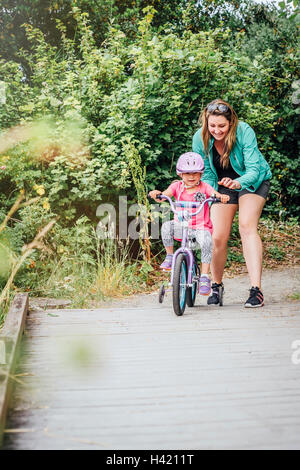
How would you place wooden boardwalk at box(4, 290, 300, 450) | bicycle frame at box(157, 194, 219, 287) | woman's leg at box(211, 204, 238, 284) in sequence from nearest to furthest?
wooden boardwalk at box(4, 290, 300, 450) < bicycle frame at box(157, 194, 219, 287) < woman's leg at box(211, 204, 238, 284)

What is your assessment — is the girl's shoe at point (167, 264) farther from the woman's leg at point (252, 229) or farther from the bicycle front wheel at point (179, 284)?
the woman's leg at point (252, 229)

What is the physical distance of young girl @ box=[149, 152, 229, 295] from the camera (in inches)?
168

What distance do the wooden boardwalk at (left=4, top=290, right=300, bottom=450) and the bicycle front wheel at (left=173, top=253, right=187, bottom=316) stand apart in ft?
0.49

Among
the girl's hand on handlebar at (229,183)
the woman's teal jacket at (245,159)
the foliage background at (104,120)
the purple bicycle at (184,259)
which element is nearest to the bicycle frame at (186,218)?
the purple bicycle at (184,259)

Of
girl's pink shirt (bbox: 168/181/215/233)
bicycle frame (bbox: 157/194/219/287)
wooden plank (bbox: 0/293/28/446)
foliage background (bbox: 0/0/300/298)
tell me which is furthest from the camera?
foliage background (bbox: 0/0/300/298)

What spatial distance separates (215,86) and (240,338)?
434cm

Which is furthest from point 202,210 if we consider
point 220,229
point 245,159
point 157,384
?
point 157,384

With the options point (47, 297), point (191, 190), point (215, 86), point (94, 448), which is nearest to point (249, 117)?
point (215, 86)

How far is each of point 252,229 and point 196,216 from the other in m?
0.55

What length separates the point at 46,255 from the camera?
6039 millimetres

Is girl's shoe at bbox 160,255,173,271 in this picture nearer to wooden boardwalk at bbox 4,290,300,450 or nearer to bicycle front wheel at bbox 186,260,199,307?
bicycle front wheel at bbox 186,260,199,307

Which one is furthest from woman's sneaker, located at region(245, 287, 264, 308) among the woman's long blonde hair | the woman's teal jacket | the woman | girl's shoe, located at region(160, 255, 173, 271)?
the woman's long blonde hair

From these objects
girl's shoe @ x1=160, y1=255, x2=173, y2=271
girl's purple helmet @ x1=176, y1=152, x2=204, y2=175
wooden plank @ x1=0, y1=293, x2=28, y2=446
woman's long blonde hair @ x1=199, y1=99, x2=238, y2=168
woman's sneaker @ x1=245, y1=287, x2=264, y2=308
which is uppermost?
woman's long blonde hair @ x1=199, y1=99, x2=238, y2=168

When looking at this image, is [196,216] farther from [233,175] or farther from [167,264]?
[233,175]
